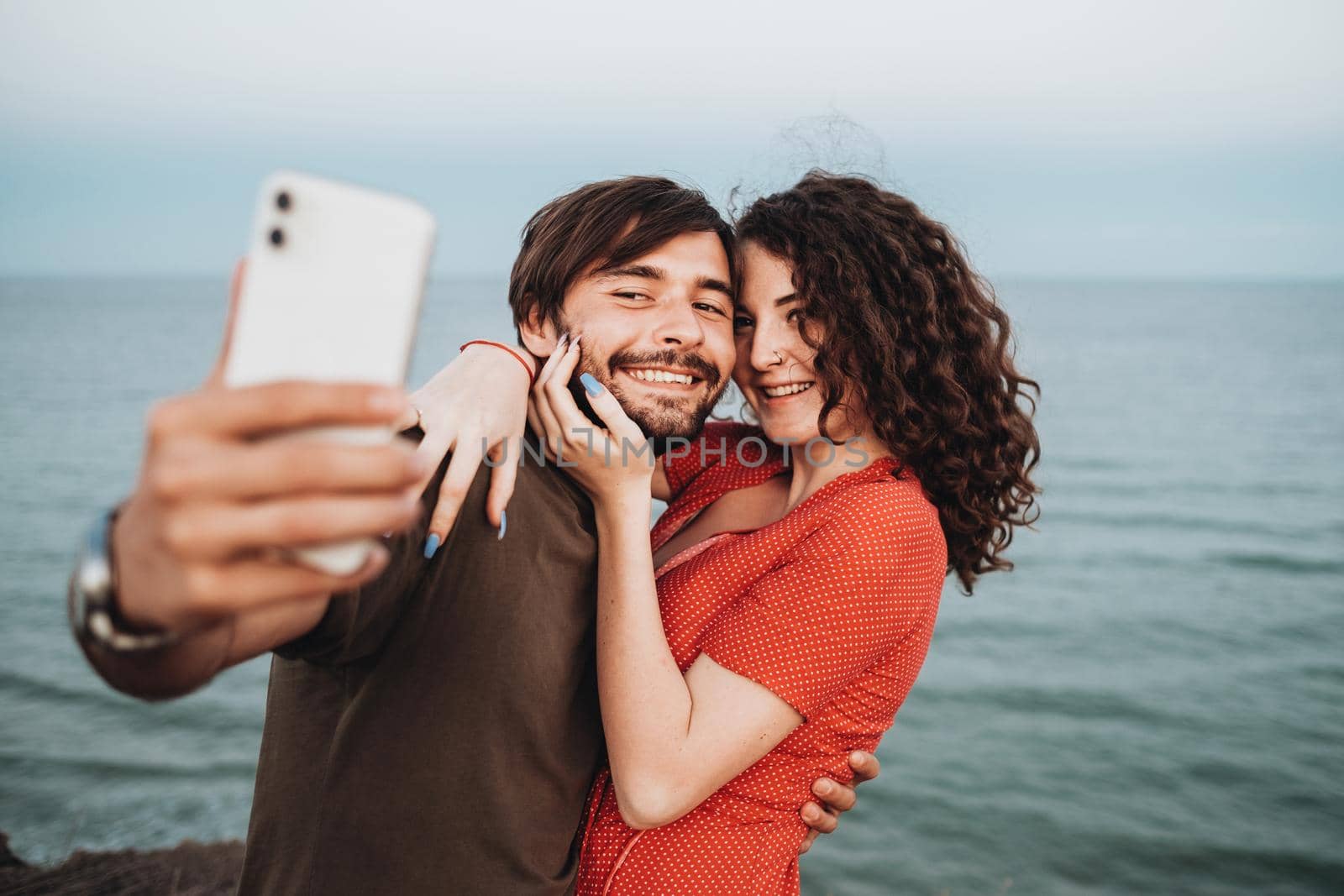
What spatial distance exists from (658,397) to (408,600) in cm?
120

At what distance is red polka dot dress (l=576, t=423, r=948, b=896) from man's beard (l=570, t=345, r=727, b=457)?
0.39 meters

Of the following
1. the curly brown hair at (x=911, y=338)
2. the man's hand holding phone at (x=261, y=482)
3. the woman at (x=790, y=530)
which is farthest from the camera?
the curly brown hair at (x=911, y=338)

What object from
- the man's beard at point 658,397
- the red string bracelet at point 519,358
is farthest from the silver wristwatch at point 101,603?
the man's beard at point 658,397

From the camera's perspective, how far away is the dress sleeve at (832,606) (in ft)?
6.85

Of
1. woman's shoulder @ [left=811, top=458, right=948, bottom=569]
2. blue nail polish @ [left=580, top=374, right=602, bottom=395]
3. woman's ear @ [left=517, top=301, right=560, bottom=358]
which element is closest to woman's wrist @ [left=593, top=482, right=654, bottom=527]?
blue nail polish @ [left=580, top=374, right=602, bottom=395]

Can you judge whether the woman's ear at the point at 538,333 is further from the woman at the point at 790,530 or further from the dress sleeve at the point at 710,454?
the dress sleeve at the point at 710,454

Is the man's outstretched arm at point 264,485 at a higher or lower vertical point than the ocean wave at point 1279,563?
higher

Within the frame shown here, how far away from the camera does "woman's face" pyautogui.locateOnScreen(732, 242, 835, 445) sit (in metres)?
2.67

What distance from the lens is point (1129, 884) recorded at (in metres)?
6.23

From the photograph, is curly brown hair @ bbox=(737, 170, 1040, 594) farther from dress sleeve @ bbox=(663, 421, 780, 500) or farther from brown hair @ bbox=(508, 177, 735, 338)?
dress sleeve @ bbox=(663, 421, 780, 500)

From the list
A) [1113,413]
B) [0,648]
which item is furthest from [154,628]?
[1113,413]

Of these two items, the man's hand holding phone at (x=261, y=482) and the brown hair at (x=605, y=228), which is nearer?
the man's hand holding phone at (x=261, y=482)

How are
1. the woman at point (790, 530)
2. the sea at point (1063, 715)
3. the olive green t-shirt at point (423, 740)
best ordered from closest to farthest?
the olive green t-shirt at point (423, 740) < the woman at point (790, 530) < the sea at point (1063, 715)

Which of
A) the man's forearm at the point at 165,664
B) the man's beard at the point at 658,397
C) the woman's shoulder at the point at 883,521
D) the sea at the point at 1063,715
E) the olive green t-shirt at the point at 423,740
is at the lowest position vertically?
the sea at the point at 1063,715
